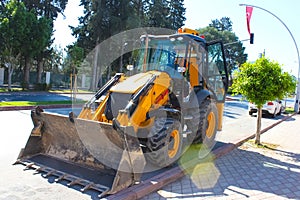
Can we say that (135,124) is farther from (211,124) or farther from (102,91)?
(211,124)

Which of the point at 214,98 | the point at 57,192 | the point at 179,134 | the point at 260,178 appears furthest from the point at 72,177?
the point at 214,98

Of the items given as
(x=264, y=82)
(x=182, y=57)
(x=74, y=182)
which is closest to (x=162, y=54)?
(x=182, y=57)

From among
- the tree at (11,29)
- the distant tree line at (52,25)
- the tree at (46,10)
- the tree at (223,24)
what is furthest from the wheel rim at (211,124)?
Answer: the tree at (223,24)

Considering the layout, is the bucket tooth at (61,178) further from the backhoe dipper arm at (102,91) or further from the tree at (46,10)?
the tree at (46,10)

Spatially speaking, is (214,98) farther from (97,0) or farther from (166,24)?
(166,24)

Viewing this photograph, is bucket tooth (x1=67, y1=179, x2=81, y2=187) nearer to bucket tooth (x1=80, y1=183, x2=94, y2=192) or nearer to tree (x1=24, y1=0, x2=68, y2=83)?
bucket tooth (x1=80, y1=183, x2=94, y2=192)

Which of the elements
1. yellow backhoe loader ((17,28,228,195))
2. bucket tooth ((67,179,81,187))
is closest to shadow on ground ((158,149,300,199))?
yellow backhoe loader ((17,28,228,195))

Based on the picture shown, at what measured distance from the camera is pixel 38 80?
32.9 metres

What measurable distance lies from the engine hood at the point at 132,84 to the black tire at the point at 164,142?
81 cm

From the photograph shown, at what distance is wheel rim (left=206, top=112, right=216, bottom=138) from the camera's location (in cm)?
782

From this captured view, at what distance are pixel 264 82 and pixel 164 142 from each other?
4.28m

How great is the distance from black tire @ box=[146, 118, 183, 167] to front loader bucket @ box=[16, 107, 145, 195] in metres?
0.57

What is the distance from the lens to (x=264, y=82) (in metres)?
8.15

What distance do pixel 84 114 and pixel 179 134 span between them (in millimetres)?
1962
